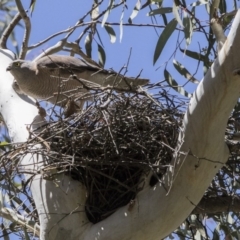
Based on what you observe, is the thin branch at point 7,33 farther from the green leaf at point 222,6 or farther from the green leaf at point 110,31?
the green leaf at point 222,6

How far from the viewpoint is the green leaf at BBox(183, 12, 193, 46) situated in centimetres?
333

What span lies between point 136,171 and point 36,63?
1.56 metres

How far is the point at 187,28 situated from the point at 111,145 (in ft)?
2.37

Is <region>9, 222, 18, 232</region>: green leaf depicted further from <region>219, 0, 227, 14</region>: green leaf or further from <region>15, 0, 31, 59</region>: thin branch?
<region>219, 0, 227, 14</region>: green leaf

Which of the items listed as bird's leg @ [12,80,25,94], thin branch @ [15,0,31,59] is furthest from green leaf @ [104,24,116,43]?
bird's leg @ [12,80,25,94]

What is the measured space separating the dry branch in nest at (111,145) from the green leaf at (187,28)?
0.35 m

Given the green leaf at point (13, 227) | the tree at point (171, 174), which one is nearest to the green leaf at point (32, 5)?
the tree at point (171, 174)

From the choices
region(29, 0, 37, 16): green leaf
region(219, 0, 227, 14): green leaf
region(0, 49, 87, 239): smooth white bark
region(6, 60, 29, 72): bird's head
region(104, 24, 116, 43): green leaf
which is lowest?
region(0, 49, 87, 239): smooth white bark

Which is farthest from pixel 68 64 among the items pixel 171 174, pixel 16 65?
pixel 171 174

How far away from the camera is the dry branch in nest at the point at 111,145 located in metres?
3.09

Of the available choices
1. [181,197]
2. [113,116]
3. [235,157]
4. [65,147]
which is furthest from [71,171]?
[235,157]

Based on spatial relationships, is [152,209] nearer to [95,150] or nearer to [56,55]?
[95,150]

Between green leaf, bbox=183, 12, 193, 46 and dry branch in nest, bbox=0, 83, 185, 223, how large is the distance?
35 centimetres

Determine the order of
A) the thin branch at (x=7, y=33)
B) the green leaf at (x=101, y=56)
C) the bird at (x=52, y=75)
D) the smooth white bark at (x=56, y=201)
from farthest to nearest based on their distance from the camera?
the green leaf at (x=101, y=56) < the thin branch at (x=7, y=33) < the bird at (x=52, y=75) < the smooth white bark at (x=56, y=201)
